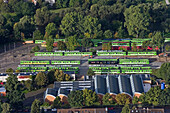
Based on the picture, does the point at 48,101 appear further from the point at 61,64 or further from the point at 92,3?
the point at 92,3

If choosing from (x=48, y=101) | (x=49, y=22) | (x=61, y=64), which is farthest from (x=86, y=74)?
(x=49, y=22)

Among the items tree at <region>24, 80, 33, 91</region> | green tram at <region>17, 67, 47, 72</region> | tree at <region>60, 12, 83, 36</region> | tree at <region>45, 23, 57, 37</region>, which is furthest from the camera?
tree at <region>45, 23, 57, 37</region>

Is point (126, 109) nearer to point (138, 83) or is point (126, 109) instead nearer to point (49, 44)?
point (138, 83)

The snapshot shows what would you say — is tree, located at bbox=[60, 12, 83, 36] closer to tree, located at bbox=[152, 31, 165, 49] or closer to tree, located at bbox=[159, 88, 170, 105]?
tree, located at bbox=[152, 31, 165, 49]

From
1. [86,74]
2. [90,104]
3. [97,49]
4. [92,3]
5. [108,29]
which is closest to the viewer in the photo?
[90,104]

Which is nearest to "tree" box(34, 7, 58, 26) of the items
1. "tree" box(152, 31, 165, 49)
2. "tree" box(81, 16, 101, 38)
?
"tree" box(81, 16, 101, 38)

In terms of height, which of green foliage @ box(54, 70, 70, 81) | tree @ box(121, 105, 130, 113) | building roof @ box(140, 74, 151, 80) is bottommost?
tree @ box(121, 105, 130, 113)

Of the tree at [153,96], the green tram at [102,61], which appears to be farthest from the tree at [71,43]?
the tree at [153,96]
